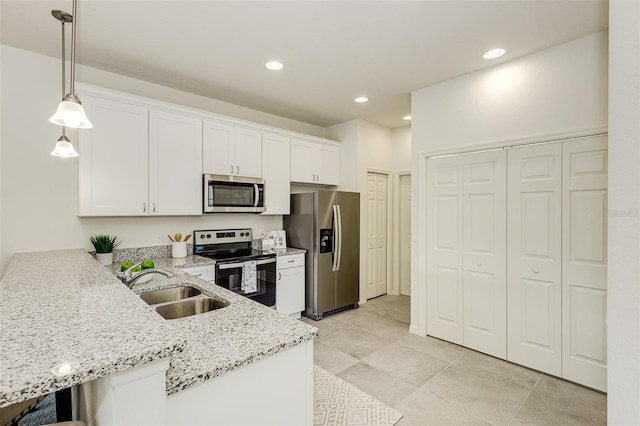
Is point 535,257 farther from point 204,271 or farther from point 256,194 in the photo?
point 204,271

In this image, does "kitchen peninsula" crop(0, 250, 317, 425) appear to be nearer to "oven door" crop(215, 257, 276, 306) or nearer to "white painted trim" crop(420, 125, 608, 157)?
"oven door" crop(215, 257, 276, 306)

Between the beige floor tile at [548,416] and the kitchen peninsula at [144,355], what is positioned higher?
the kitchen peninsula at [144,355]

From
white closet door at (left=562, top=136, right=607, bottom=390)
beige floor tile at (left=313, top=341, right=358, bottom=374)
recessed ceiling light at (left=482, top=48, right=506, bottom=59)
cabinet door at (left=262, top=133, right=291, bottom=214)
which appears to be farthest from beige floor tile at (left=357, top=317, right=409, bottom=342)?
recessed ceiling light at (left=482, top=48, right=506, bottom=59)

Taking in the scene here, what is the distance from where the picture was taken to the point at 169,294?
204 centimetres

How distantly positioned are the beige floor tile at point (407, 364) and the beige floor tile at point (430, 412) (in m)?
0.19

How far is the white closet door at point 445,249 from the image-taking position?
125 inches

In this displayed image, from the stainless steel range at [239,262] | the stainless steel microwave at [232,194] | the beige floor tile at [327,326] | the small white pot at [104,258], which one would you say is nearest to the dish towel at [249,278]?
the stainless steel range at [239,262]

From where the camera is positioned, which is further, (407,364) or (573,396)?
(407,364)

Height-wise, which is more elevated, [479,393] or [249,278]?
[249,278]

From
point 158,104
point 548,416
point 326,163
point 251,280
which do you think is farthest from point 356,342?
point 158,104

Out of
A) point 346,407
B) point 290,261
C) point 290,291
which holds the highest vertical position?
point 290,261

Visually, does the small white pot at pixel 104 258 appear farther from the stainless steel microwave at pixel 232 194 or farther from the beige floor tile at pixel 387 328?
the beige floor tile at pixel 387 328

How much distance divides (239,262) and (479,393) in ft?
8.06

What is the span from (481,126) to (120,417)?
10.8 feet
